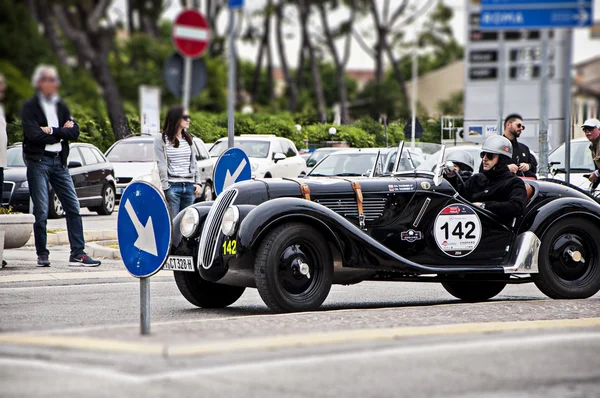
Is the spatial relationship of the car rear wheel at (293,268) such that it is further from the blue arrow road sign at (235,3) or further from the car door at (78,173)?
the car door at (78,173)

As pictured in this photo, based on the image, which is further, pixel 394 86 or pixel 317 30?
pixel 394 86

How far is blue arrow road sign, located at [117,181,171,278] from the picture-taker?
6.89 metres

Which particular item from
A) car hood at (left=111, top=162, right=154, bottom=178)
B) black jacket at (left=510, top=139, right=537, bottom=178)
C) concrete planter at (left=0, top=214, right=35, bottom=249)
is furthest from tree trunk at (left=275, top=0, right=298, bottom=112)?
black jacket at (left=510, top=139, right=537, bottom=178)

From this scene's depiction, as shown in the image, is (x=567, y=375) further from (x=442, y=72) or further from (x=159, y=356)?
(x=442, y=72)

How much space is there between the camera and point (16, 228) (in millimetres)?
12961

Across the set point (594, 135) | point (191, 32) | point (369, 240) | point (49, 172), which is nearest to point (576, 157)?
point (594, 135)

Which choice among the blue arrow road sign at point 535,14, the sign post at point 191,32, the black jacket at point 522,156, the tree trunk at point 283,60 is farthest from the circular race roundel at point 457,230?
the tree trunk at point 283,60

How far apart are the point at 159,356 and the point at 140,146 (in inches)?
739

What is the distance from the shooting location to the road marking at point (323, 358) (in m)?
5.33

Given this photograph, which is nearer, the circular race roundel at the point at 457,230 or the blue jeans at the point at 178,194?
the circular race roundel at the point at 457,230

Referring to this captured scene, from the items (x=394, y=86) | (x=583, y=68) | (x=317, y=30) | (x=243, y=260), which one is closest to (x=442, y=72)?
(x=394, y=86)

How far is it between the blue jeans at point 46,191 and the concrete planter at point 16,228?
77 centimetres

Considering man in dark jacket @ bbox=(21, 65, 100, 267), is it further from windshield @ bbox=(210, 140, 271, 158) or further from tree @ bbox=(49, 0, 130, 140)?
windshield @ bbox=(210, 140, 271, 158)

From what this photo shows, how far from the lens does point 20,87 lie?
11.5 feet
